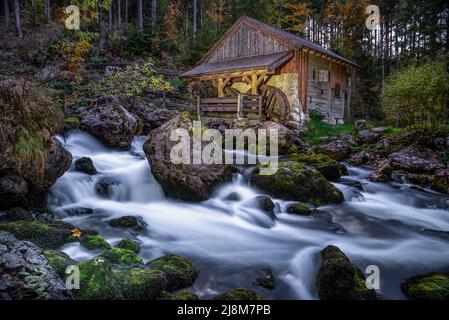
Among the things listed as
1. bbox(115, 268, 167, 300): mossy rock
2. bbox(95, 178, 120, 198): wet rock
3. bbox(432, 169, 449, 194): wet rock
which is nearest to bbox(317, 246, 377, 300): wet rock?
bbox(115, 268, 167, 300): mossy rock

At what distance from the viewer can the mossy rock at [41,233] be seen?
5203 mm

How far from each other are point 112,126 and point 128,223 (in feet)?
20.6

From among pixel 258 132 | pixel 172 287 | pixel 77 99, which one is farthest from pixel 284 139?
pixel 172 287

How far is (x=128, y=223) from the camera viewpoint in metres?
6.89

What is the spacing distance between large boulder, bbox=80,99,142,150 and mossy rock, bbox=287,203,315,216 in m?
6.89

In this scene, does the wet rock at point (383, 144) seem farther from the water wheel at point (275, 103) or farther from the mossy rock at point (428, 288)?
the mossy rock at point (428, 288)

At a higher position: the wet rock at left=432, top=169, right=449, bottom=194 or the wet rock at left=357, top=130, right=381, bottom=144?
the wet rock at left=357, top=130, right=381, bottom=144

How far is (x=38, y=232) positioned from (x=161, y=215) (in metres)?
2.88

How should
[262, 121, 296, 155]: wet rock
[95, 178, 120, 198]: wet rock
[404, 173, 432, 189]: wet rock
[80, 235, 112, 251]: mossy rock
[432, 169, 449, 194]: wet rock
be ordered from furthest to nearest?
[262, 121, 296, 155]: wet rock, [404, 173, 432, 189]: wet rock, [432, 169, 449, 194]: wet rock, [95, 178, 120, 198]: wet rock, [80, 235, 112, 251]: mossy rock

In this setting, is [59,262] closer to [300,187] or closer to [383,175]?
[300,187]

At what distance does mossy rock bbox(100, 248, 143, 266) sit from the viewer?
4.91 meters

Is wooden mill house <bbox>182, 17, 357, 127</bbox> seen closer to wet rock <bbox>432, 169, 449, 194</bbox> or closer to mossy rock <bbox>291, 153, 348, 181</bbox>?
mossy rock <bbox>291, 153, 348, 181</bbox>

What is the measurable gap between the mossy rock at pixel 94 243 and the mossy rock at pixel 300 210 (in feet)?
15.0

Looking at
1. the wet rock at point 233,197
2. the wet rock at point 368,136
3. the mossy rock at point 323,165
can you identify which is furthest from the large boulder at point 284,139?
the wet rock at point 233,197
